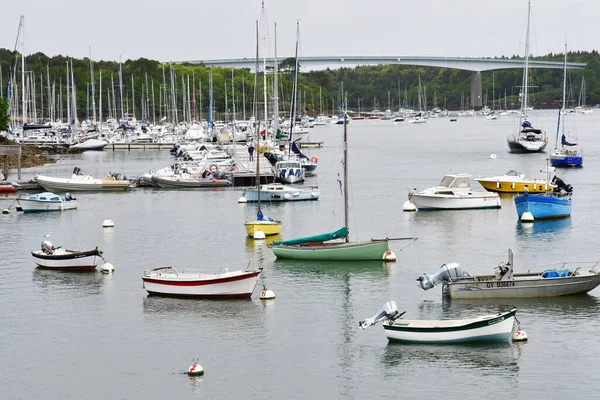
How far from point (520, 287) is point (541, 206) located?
70.8 feet

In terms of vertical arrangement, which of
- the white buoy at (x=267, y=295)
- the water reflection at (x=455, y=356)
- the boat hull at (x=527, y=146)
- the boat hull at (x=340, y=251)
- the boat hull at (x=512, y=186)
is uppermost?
the boat hull at (x=527, y=146)

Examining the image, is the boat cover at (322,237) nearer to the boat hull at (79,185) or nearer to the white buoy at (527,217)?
the white buoy at (527,217)

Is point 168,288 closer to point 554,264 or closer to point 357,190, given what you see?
point 554,264

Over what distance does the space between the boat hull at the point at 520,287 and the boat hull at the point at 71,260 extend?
Result: 52.1 feet

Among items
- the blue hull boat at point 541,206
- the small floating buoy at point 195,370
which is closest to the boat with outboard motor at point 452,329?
the small floating buoy at point 195,370

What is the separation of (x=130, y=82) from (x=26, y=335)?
512 feet

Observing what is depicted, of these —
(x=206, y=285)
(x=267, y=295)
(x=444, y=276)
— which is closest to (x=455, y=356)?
(x=444, y=276)

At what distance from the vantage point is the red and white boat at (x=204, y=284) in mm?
36844

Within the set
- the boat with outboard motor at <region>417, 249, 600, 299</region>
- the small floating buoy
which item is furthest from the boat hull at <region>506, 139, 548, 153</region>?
the small floating buoy

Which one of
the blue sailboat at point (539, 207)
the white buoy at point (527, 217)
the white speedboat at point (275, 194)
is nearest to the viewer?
the white buoy at point (527, 217)

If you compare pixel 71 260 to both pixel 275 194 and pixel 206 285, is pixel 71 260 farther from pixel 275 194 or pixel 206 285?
pixel 275 194

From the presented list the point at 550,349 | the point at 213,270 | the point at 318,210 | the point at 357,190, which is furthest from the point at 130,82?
the point at 550,349

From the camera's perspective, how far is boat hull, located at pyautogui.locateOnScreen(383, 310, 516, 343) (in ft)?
101

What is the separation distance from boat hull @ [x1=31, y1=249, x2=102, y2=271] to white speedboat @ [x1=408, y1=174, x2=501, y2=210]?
2423cm
